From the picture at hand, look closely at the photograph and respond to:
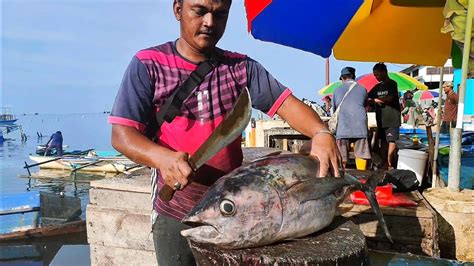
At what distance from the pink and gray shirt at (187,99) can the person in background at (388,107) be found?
18.9 ft

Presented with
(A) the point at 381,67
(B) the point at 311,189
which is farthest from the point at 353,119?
(B) the point at 311,189

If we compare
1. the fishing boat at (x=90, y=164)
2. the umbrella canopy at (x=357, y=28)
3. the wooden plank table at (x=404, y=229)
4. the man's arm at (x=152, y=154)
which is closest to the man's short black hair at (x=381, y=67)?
the umbrella canopy at (x=357, y=28)

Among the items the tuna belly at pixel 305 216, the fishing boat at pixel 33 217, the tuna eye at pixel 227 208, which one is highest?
the tuna eye at pixel 227 208

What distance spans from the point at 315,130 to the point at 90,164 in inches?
832

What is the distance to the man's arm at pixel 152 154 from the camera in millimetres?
1630

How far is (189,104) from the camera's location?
6.45 feet

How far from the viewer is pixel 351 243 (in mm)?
2020

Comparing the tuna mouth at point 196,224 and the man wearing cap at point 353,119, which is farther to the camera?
the man wearing cap at point 353,119

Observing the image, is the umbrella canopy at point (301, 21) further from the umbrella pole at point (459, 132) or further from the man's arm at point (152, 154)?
the man's arm at point (152, 154)

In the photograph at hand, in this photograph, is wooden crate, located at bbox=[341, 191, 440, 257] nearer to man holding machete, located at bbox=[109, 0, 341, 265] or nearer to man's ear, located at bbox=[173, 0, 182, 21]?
man holding machete, located at bbox=[109, 0, 341, 265]

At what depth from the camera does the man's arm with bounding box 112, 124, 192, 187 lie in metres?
1.63

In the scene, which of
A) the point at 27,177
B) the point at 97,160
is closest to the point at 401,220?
the point at 97,160

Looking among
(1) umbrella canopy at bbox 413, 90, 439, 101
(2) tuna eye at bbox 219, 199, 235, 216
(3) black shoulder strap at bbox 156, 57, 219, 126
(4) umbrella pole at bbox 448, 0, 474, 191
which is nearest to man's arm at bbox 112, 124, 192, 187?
(3) black shoulder strap at bbox 156, 57, 219, 126

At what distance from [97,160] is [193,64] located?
875 inches
